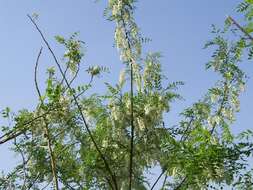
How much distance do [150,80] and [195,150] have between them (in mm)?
4764

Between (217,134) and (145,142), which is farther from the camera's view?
(217,134)

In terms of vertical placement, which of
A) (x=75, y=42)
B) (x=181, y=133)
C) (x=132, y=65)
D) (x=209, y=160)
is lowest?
(x=209, y=160)

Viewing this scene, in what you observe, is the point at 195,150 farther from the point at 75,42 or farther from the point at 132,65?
the point at 75,42

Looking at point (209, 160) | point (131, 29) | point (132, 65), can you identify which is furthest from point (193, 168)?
point (131, 29)

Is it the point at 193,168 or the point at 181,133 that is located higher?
the point at 181,133

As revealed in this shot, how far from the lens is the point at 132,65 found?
9258 mm

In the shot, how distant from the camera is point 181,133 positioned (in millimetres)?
13836

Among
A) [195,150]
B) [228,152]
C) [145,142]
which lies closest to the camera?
[195,150]

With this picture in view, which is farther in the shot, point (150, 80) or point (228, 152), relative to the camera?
point (150, 80)

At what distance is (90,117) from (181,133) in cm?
278

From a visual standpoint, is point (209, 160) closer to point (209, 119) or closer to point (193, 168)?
point (193, 168)

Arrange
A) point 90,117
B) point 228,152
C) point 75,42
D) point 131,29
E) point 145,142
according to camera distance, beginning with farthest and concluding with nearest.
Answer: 1. point 90,117
2. point 145,142
3. point 75,42
4. point 131,29
5. point 228,152

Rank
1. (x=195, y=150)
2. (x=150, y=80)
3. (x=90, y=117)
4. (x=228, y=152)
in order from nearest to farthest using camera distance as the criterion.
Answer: (x=195, y=150)
(x=228, y=152)
(x=150, y=80)
(x=90, y=117)

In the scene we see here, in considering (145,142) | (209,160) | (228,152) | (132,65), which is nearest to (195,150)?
(209,160)
